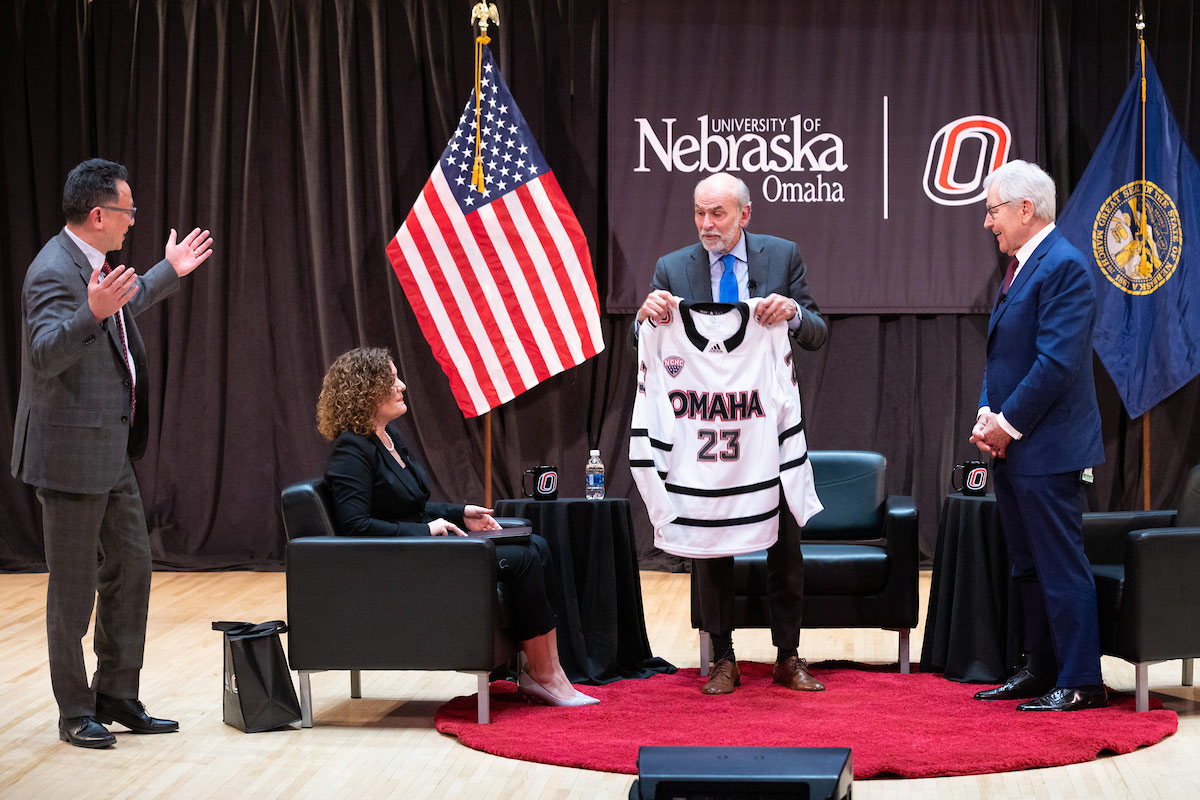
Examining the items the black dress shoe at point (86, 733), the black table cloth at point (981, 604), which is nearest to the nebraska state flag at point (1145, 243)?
the black table cloth at point (981, 604)

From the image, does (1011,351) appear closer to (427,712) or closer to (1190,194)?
(427,712)

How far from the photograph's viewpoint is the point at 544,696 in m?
4.18

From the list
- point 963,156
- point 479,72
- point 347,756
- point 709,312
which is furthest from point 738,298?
point 963,156

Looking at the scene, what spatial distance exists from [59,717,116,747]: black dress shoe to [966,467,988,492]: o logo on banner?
2.90m

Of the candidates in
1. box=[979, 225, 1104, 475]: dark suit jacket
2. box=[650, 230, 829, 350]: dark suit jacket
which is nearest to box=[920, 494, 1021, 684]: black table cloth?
box=[979, 225, 1104, 475]: dark suit jacket

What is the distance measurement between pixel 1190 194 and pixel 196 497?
542cm

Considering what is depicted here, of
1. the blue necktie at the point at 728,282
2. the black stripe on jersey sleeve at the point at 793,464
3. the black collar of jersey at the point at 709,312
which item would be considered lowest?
the black stripe on jersey sleeve at the point at 793,464

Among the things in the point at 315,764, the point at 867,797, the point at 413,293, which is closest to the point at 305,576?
the point at 315,764

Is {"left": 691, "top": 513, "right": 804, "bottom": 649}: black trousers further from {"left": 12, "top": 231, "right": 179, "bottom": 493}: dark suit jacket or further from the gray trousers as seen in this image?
{"left": 12, "top": 231, "right": 179, "bottom": 493}: dark suit jacket

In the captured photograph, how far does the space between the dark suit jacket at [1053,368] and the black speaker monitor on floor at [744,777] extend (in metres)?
1.76

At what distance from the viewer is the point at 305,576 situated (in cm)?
391

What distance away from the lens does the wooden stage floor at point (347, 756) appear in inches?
130

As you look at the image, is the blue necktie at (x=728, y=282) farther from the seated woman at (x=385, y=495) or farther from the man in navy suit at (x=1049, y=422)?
the seated woman at (x=385, y=495)

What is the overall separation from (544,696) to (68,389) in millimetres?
1694
